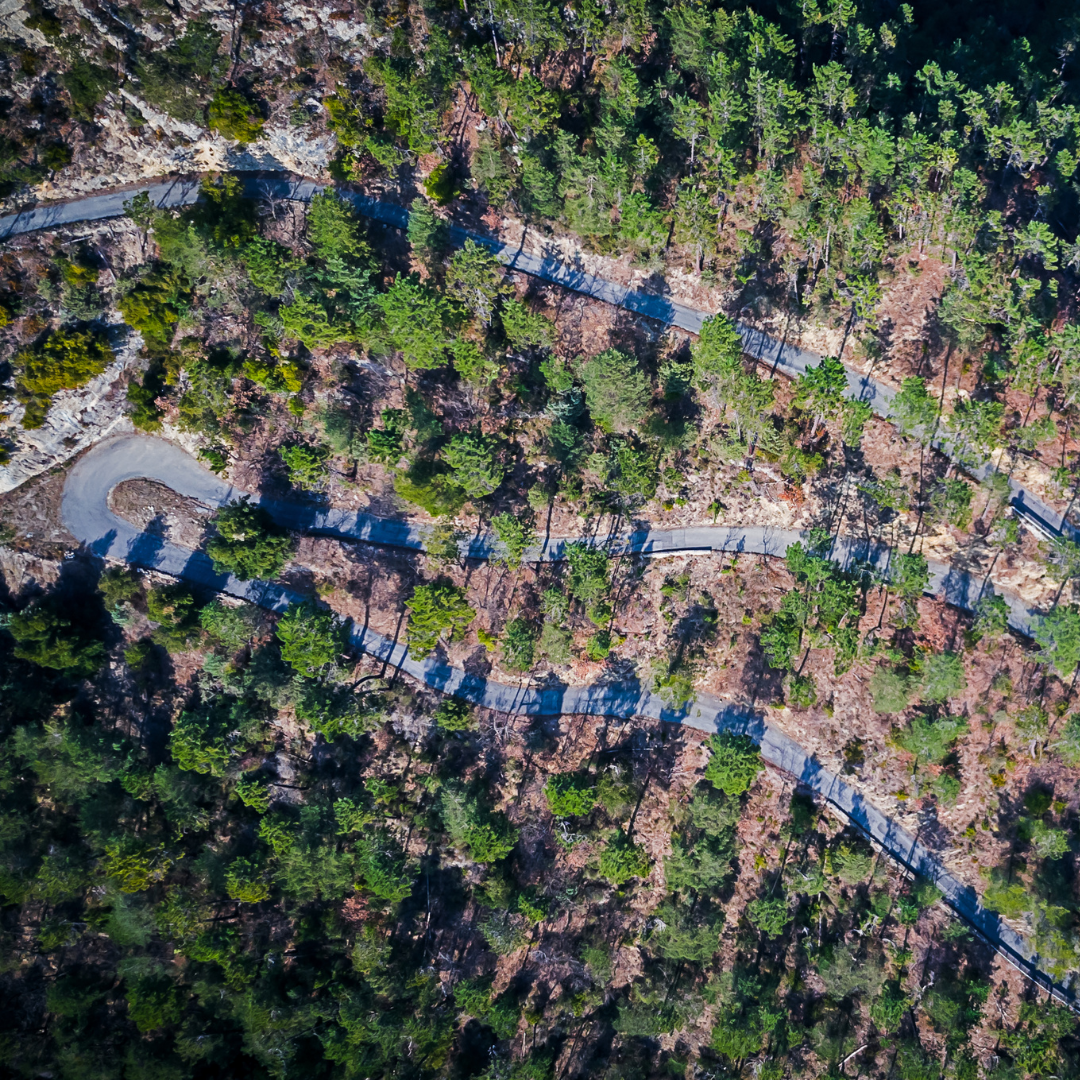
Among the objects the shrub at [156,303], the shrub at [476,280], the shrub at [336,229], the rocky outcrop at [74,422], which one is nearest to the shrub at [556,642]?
the shrub at [476,280]

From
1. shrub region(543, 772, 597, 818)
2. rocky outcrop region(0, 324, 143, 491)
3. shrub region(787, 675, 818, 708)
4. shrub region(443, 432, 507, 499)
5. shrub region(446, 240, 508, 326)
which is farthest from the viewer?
rocky outcrop region(0, 324, 143, 491)

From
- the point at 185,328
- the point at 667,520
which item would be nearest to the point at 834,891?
the point at 667,520

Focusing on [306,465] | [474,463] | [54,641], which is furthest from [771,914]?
[54,641]

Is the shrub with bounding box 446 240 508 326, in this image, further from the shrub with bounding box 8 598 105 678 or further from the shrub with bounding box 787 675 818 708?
the shrub with bounding box 8 598 105 678

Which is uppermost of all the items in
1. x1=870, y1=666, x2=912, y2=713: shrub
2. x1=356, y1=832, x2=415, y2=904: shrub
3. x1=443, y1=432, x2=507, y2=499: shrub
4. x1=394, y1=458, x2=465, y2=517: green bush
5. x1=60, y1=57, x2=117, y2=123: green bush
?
x1=60, y1=57, x2=117, y2=123: green bush

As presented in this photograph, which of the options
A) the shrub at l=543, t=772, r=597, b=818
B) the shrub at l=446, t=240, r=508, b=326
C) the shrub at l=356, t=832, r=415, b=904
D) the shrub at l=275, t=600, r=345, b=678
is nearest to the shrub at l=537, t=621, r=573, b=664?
the shrub at l=543, t=772, r=597, b=818

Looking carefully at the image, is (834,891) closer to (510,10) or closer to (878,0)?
(510,10)

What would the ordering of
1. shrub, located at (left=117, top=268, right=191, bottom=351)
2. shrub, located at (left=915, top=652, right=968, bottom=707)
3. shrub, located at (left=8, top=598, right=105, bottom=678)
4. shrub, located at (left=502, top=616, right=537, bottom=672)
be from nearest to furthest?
shrub, located at (left=915, top=652, right=968, bottom=707) < shrub, located at (left=117, top=268, right=191, bottom=351) < shrub, located at (left=8, top=598, right=105, bottom=678) < shrub, located at (left=502, top=616, right=537, bottom=672)
